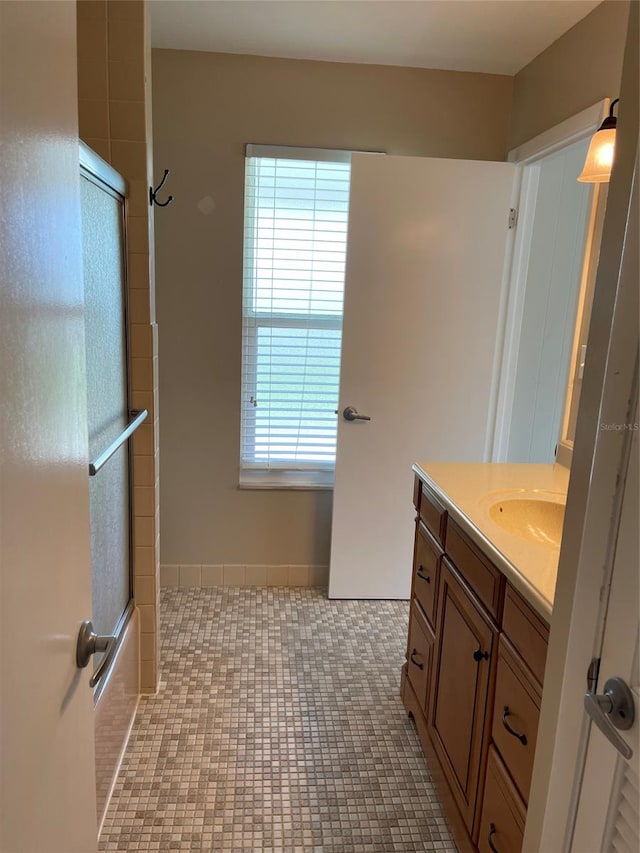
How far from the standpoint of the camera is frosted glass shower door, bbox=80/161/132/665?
4.80 ft

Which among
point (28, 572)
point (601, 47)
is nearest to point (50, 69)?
point (28, 572)

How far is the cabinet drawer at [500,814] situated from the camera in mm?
1217

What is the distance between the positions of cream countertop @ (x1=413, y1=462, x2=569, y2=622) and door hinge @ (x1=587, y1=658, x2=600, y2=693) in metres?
0.27

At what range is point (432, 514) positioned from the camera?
186 cm

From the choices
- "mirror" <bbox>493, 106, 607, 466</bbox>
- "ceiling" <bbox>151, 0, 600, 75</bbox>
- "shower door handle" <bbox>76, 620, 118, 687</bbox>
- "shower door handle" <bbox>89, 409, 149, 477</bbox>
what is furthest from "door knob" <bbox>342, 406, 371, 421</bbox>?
"shower door handle" <bbox>76, 620, 118, 687</bbox>

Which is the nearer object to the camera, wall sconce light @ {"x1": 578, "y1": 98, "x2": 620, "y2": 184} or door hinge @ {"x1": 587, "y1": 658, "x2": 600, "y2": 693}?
door hinge @ {"x1": 587, "y1": 658, "x2": 600, "y2": 693}

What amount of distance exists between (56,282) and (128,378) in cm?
121

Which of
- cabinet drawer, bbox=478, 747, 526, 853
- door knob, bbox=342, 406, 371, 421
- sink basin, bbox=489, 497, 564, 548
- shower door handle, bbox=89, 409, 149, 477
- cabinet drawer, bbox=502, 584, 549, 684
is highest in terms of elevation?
shower door handle, bbox=89, 409, 149, 477

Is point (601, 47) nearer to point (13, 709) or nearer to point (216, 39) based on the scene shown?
point (216, 39)

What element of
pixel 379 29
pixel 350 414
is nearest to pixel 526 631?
pixel 350 414

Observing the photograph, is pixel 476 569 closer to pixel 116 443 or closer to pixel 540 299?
pixel 116 443

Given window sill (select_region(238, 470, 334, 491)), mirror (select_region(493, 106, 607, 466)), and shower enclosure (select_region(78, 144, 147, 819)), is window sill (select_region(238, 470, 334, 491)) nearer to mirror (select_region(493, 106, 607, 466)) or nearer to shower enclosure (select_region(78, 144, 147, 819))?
mirror (select_region(493, 106, 607, 466))

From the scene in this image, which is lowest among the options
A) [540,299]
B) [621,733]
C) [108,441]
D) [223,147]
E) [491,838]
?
[491,838]

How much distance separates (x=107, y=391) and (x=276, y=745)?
4.13ft
